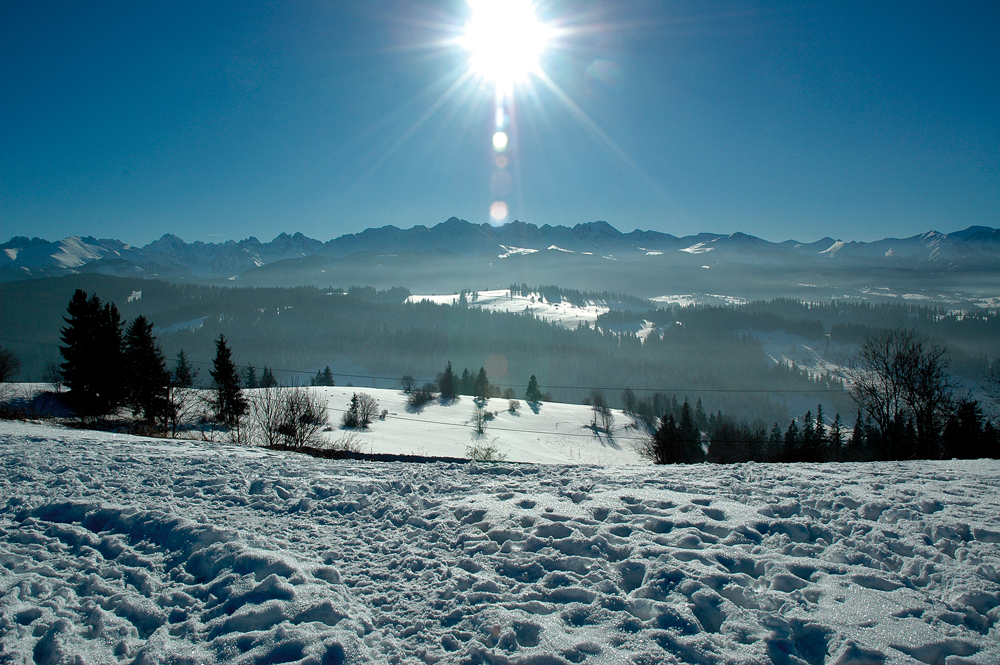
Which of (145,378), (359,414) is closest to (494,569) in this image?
(145,378)

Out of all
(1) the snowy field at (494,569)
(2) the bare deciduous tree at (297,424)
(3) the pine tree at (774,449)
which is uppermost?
(1) the snowy field at (494,569)

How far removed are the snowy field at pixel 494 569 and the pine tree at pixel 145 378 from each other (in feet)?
98.2

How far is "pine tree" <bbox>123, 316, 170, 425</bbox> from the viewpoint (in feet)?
104

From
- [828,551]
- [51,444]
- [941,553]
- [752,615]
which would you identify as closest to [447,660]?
[752,615]

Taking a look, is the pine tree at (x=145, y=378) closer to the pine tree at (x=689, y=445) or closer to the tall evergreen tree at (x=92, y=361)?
the tall evergreen tree at (x=92, y=361)

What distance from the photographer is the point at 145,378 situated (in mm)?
31594

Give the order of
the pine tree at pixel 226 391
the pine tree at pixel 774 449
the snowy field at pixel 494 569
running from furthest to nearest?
the pine tree at pixel 226 391 < the pine tree at pixel 774 449 < the snowy field at pixel 494 569

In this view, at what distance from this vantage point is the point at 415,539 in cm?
527

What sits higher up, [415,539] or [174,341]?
[174,341]

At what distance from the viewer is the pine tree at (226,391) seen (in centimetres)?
3253

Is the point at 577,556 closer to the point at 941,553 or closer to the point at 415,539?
the point at 415,539

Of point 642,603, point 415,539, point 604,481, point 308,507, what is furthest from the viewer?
point 604,481

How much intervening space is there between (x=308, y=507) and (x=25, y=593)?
2.84 m

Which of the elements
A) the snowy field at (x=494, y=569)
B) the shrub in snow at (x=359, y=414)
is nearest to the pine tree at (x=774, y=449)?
the snowy field at (x=494, y=569)
